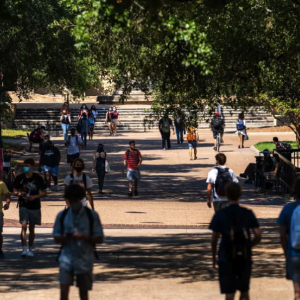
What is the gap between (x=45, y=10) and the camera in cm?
2472

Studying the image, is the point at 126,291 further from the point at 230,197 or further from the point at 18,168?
the point at 18,168

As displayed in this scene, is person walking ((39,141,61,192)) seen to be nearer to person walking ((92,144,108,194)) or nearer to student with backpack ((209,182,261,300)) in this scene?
person walking ((92,144,108,194))

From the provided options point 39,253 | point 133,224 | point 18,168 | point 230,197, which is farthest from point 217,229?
point 18,168

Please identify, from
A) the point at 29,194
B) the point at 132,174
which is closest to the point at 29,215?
the point at 29,194

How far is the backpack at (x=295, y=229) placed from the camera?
808cm

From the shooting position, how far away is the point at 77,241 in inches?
307

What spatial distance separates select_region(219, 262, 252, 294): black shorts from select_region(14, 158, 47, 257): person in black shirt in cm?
519

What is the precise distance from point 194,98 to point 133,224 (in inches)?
150

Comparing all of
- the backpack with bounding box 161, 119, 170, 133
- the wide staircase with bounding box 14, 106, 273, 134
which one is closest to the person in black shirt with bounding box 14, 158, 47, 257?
the backpack with bounding box 161, 119, 170, 133

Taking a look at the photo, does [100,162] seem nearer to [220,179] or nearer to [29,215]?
[29,215]

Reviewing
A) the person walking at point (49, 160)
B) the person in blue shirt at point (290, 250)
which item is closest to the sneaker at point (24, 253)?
the person in blue shirt at point (290, 250)

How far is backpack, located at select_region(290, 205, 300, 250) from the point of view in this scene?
318 inches

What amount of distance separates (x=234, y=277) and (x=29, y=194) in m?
5.47

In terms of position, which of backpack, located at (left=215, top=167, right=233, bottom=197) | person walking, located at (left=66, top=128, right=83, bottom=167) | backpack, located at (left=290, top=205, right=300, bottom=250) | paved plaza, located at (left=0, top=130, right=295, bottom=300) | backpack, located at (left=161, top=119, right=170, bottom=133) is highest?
backpack, located at (left=161, top=119, right=170, bottom=133)
